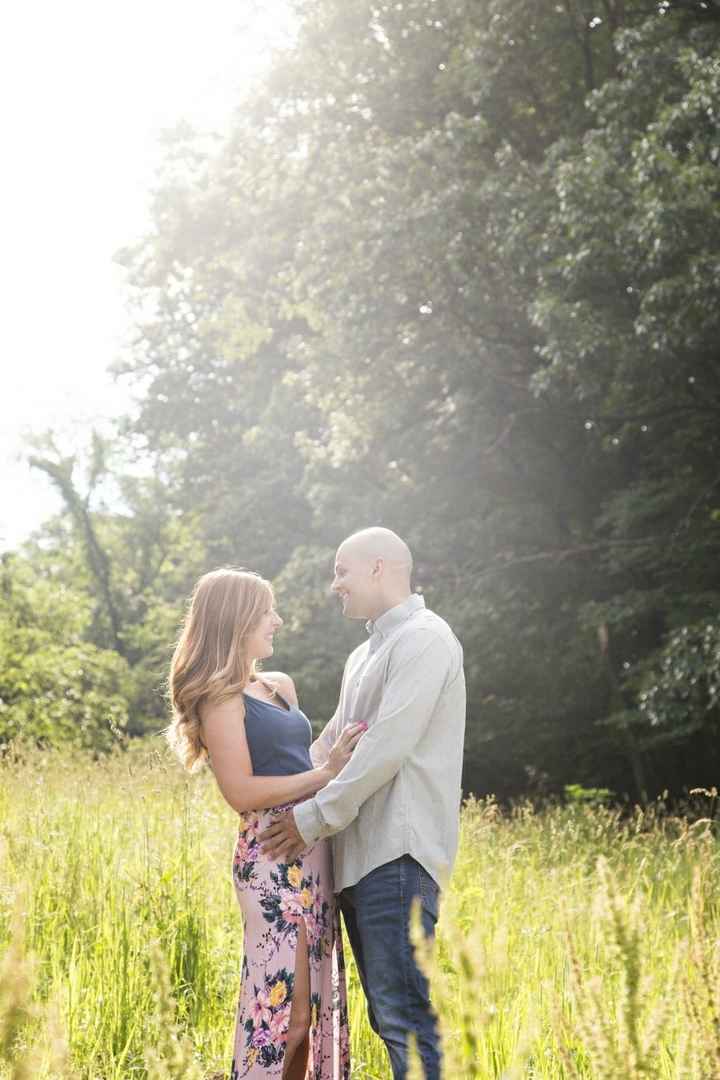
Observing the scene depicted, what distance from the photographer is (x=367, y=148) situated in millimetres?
14016

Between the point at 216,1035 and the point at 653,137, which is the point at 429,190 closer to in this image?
the point at 653,137

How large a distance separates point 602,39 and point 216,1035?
1361 centimetres

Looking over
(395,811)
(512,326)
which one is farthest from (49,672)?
(395,811)

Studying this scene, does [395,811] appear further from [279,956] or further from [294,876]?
[279,956]

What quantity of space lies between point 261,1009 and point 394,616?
1.28m

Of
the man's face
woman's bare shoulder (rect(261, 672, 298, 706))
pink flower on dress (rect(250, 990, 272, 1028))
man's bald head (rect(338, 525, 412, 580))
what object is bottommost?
pink flower on dress (rect(250, 990, 272, 1028))

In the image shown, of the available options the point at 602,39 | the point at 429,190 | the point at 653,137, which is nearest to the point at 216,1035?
the point at 653,137

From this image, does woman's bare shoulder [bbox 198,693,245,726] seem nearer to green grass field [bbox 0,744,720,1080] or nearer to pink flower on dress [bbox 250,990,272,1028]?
green grass field [bbox 0,744,720,1080]

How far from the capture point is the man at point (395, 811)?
323 centimetres

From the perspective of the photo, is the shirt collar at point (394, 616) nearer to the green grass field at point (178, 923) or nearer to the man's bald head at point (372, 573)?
the man's bald head at point (372, 573)

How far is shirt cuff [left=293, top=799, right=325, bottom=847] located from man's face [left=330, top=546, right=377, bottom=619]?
2.07 feet

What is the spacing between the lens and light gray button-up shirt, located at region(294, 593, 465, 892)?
10.9 feet

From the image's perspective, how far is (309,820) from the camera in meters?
3.37

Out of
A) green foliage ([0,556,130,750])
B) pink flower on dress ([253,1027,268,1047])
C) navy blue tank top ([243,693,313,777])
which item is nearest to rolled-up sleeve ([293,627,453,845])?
navy blue tank top ([243,693,313,777])
